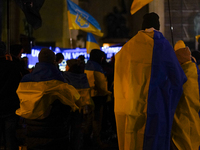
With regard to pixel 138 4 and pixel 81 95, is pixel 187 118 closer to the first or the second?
pixel 138 4

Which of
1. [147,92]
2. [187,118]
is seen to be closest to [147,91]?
[147,92]

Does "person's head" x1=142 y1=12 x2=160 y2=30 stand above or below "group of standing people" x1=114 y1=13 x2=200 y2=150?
above

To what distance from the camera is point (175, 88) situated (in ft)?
7.59

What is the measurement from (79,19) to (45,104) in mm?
5839

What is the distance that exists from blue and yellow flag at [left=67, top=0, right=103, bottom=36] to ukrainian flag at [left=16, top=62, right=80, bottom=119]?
5.41 m

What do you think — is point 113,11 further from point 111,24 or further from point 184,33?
point 184,33

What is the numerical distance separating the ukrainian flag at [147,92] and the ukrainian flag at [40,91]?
1.35 m

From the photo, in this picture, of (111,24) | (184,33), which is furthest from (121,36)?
(184,33)

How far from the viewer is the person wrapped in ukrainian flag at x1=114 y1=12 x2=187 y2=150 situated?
226cm

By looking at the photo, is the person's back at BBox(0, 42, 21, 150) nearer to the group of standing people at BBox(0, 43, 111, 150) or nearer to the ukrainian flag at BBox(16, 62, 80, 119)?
the group of standing people at BBox(0, 43, 111, 150)

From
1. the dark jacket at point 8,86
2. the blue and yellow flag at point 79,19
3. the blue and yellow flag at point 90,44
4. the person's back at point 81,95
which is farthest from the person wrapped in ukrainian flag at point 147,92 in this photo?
the blue and yellow flag at point 90,44

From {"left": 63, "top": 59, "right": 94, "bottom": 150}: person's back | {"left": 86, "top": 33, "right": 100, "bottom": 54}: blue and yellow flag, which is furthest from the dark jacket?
{"left": 86, "top": 33, "right": 100, "bottom": 54}: blue and yellow flag

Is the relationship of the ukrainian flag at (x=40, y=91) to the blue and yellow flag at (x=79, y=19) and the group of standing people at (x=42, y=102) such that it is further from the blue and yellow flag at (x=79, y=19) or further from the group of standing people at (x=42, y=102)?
the blue and yellow flag at (x=79, y=19)

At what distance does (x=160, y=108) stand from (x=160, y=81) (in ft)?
0.68
